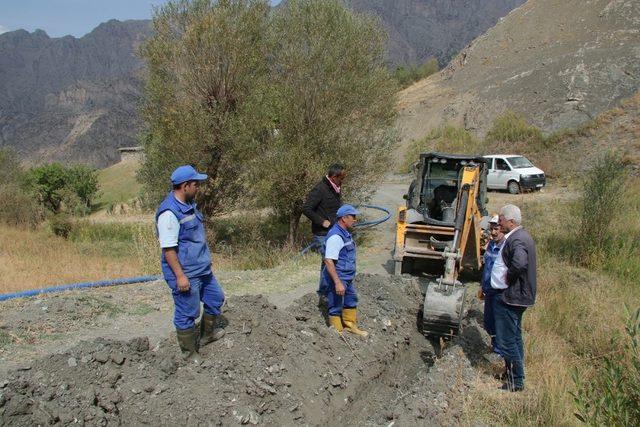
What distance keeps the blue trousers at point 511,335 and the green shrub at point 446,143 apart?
25652 millimetres

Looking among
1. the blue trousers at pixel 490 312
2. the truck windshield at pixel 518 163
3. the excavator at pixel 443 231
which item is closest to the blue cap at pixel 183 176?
the excavator at pixel 443 231

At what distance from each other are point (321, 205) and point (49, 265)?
7.38m

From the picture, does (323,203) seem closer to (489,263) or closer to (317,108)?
(489,263)

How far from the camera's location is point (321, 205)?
6.98 meters

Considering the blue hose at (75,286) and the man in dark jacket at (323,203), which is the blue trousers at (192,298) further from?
the blue hose at (75,286)

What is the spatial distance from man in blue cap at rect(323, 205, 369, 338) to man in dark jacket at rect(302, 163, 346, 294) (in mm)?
935

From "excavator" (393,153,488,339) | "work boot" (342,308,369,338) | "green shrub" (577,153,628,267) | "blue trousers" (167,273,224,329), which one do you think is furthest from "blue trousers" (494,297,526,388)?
"green shrub" (577,153,628,267)

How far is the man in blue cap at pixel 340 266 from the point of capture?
18.2 feet

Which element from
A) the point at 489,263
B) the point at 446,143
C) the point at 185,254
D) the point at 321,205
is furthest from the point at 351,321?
the point at 446,143

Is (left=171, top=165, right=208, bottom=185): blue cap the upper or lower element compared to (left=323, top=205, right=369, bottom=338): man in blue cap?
upper

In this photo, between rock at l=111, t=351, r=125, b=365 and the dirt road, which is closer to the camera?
the dirt road

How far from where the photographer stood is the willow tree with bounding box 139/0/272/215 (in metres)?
13.2

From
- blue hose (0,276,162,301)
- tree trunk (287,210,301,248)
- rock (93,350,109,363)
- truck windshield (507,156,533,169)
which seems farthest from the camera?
truck windshield (507,156,533,169)

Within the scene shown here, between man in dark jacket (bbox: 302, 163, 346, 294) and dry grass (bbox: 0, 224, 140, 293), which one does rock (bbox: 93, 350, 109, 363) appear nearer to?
man in dark jacket (bbox: 302, 163, 346, 294)
